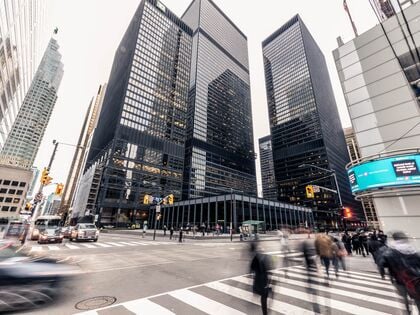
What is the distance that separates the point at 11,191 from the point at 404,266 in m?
115

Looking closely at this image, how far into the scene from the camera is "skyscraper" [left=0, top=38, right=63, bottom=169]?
11062 centimetres

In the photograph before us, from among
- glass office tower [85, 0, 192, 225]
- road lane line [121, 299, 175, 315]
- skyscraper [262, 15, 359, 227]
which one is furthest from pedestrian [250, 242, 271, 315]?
skyscraper [262, 15, 359, 227]

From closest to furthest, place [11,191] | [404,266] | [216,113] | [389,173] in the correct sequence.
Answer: [404,266] < [389,173] < [11,191] < [216,113]

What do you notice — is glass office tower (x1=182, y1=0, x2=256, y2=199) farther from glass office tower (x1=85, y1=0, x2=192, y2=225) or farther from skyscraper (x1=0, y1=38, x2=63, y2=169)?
skyscraper (x1=0, y1=38, x2=63, y2=169)

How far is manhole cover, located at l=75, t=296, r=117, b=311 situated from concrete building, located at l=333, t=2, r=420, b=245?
13.3 m

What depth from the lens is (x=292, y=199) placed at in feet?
422

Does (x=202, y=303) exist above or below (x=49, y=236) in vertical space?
below

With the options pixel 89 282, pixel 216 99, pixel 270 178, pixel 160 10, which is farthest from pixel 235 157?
pixel 89 282

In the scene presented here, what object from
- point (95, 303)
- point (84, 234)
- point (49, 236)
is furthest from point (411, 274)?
point (49, 236)

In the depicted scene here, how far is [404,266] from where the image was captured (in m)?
4.08

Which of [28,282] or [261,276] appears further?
[28,282]

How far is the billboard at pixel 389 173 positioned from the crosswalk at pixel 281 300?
16.7 ft

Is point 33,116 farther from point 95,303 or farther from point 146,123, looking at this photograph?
point 95,303

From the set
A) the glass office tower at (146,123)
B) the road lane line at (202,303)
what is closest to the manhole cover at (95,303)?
the road lane line at (202,303)
